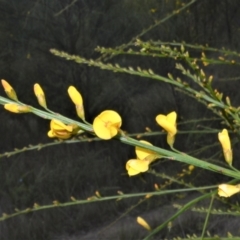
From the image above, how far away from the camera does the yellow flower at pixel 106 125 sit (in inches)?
8.8

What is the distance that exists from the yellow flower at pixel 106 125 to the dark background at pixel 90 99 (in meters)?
0.51

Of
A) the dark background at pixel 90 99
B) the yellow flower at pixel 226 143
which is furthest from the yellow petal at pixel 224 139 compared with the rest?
the dark background at pixel 90 99

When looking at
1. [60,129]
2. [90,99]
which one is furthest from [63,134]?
[90,99]

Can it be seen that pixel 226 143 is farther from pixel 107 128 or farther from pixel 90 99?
pixel 90 99

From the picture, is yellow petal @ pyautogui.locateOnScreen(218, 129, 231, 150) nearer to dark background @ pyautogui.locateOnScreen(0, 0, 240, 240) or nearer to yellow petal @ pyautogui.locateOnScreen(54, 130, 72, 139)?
yellow petal @ pyautogui.locateOnScreen(54, 130, 72, 139)

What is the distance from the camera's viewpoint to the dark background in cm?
73

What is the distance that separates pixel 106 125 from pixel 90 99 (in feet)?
1.77

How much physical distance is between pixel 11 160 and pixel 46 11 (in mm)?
228

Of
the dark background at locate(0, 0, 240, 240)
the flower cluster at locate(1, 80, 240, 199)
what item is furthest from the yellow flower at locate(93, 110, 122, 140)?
the dark background at locate(0, 0, 240, 240)

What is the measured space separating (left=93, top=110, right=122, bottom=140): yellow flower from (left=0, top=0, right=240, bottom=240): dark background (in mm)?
514

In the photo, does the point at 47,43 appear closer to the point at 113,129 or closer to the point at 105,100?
the point at 105,100

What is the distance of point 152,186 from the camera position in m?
0.82

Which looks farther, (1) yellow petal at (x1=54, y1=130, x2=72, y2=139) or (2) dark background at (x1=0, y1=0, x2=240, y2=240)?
(2) dark background at (x1=0, y1=0, x2=240, y2=240)

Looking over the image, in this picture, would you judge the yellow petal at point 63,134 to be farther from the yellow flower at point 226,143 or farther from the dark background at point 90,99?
the dark background at point 90,99
